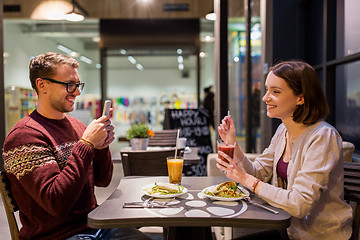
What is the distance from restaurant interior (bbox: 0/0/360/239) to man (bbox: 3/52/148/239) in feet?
4.19

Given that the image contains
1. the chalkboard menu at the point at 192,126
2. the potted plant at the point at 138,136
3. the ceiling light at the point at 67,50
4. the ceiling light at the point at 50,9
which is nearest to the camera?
the potted plant at the point at 138,136

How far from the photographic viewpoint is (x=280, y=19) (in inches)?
159

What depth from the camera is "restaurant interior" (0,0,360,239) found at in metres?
3.33

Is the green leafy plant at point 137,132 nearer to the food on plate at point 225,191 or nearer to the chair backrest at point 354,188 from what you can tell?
the food on plate at point 225,191

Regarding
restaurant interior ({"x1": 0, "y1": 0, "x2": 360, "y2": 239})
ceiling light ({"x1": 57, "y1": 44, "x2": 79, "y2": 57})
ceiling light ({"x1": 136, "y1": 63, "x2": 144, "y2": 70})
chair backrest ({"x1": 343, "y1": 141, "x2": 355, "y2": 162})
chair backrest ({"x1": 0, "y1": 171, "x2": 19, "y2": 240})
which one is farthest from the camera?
ceiling light ({"x1": 136, "y1": 63, "x2": 144, "y2": 70})

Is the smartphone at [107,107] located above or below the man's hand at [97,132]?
above

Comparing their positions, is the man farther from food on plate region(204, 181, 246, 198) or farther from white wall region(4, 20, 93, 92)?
white wall region(4, 20, 93, 92)

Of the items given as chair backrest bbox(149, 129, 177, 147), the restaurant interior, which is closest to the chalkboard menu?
the restaurant interior

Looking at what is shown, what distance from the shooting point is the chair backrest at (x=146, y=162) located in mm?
2729

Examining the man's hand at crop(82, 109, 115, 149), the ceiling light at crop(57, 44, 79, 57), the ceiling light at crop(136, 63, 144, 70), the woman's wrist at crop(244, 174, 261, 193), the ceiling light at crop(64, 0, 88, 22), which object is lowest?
the woman's wrist at crop(244, 174, 261, 193)

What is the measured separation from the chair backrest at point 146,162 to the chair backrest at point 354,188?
1.40 meters

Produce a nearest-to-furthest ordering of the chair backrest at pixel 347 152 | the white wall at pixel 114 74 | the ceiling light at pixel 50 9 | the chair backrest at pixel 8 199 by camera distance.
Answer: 1. the chair backrest at pixel 8 199
2. the chair backrest at pixel 347 152
3. the ceiling light at pixel 50 9
4. the white wall at pixel 114 74

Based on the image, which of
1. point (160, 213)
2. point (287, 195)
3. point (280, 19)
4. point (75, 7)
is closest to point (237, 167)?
point (287, 195)

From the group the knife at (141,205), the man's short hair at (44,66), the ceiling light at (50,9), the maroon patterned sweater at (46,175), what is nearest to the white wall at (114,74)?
the ceiling light at (50,9)
